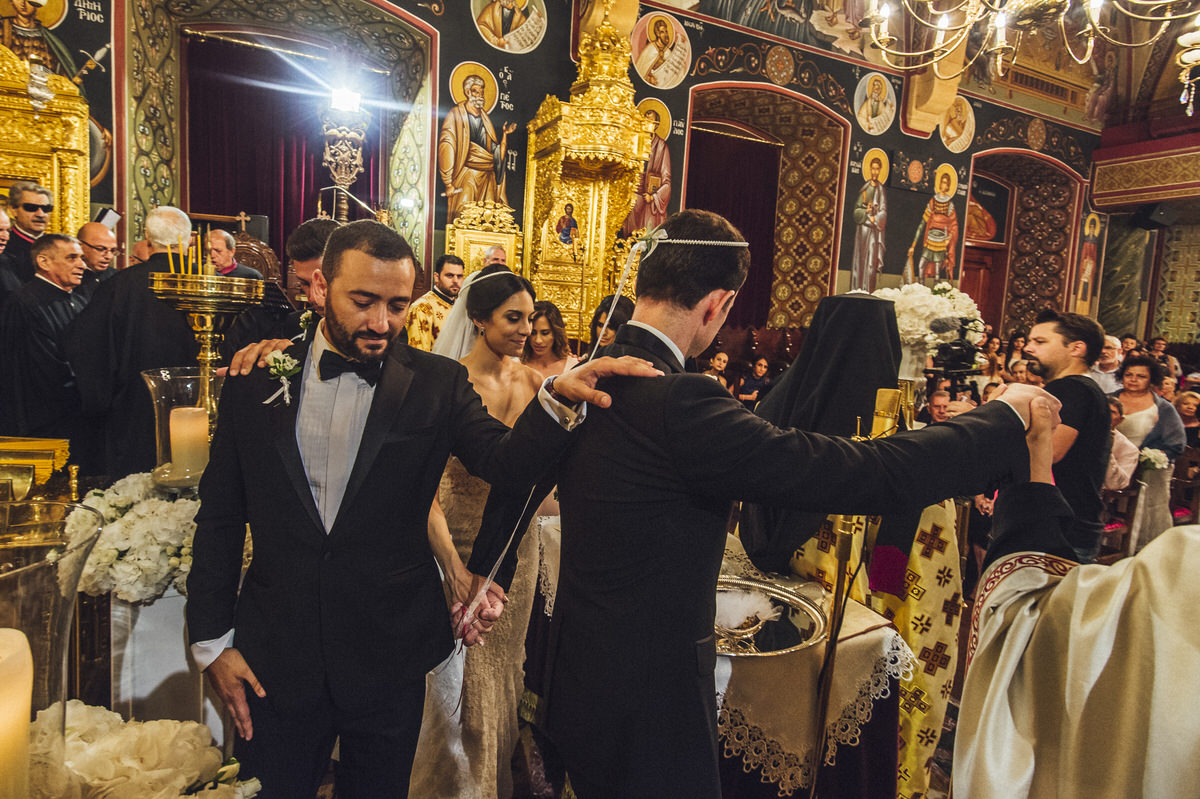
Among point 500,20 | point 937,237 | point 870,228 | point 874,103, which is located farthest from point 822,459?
point 937,237

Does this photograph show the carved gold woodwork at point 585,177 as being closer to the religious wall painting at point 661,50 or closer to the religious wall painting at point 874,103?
the religious wall painting at point 661,50

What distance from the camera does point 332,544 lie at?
5.42 feet

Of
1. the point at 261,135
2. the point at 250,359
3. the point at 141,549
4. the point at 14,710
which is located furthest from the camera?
the point at 261,135

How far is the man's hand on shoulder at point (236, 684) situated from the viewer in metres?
1.65

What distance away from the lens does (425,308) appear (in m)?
6.27

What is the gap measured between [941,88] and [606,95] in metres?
6.84

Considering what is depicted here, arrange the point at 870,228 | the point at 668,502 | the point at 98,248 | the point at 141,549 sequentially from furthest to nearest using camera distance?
the point at 870,228 < the point at 98,248 < the point at 141,549 < the point at 668,502

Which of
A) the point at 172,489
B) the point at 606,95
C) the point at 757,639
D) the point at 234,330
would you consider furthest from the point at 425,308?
the point at 757,639

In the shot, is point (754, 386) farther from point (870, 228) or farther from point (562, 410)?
point (562, 410)

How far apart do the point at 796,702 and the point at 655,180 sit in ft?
28.1

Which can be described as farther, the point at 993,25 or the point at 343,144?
the point at 343,144

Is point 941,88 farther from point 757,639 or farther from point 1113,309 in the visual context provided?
point 757,639

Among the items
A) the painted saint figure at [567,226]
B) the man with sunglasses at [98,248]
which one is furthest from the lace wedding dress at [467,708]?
the painted saint figure at [567,226]

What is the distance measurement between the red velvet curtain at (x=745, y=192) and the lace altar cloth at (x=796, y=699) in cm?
1093
